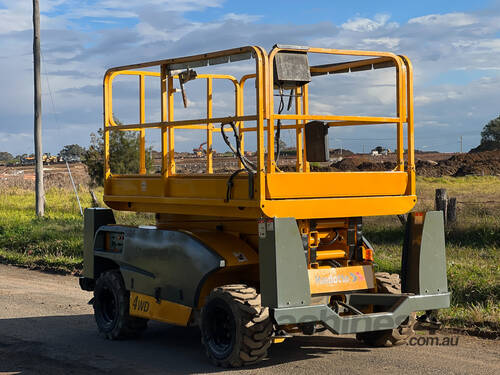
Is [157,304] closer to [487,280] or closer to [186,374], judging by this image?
[186,374]

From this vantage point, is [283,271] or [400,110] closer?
[283,271]

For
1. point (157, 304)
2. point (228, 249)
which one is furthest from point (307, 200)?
point (157, 304)

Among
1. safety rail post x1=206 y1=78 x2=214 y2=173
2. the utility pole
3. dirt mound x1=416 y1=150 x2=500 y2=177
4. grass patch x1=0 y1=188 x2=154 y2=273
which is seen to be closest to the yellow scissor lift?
safety rail post x1=206 y1=78 x2=214 y2=173

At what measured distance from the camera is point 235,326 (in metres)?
7.07

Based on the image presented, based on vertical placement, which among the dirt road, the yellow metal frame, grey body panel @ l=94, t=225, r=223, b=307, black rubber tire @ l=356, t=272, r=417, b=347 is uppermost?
the yellow metal frame

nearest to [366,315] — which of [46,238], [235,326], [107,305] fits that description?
[235,326]

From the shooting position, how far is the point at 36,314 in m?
10.4

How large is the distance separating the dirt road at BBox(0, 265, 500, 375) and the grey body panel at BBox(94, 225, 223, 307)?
2.09ft

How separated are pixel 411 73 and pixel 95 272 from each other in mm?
4322

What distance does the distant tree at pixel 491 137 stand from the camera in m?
70.8

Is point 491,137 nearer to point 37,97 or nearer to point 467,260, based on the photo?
point 37,97

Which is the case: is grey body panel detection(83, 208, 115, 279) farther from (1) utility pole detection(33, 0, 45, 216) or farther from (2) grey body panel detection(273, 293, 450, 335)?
(1) utility pole detection(33, 0, 45, 216)

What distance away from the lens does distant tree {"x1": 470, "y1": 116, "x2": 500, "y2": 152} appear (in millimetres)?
70750

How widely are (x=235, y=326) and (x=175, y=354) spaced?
4.30 feet
